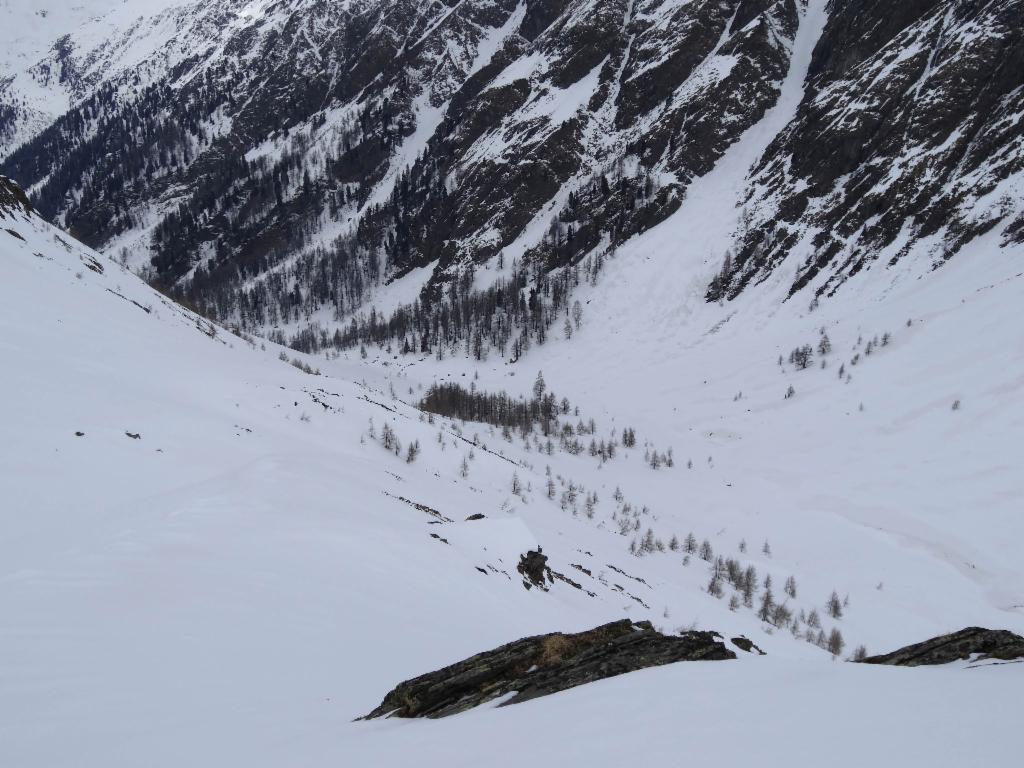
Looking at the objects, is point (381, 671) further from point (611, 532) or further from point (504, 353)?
point (504, 353)

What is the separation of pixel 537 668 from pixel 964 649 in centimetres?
414

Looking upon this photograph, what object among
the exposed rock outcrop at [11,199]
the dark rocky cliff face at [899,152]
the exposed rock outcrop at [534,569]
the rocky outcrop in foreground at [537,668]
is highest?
the dark rocky cliff face at [899,152]

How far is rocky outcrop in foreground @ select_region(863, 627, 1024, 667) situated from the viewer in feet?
16.3

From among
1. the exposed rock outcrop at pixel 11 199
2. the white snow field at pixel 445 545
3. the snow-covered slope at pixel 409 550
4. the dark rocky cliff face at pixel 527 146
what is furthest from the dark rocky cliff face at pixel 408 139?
the exposed rock outcrop at pixel 11 199

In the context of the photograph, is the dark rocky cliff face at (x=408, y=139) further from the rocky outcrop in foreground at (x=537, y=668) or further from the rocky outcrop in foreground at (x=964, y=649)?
the rocky outcrop in foreground at (x=537, y=668)

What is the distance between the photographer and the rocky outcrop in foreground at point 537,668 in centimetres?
466

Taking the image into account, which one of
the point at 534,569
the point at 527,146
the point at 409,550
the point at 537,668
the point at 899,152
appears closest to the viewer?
the point at 537,668

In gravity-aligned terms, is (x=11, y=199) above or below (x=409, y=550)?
above

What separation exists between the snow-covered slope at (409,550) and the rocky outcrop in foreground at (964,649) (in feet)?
5.26

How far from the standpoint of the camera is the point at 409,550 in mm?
9000

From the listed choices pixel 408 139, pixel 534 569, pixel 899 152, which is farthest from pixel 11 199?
pixel 408 139

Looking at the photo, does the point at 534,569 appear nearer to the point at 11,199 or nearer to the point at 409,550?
the point at 409,550

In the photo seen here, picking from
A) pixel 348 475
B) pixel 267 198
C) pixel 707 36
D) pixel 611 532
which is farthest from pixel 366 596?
pixel 267 198

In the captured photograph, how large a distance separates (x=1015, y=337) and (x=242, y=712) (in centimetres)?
3926
